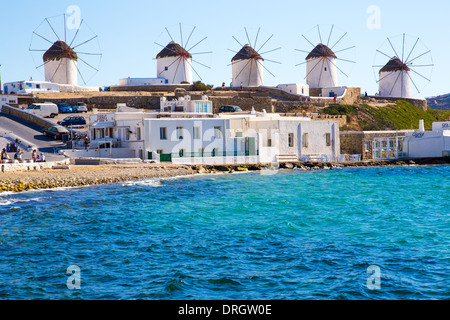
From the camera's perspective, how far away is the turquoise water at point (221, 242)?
11.2 m

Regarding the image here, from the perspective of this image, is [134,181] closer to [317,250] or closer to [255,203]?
[255,203]

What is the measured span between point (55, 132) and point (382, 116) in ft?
127

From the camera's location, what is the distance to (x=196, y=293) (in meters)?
10.9

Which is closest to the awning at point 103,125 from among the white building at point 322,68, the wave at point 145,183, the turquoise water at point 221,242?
the wave at point 145,183

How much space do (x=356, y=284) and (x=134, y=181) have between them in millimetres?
19242

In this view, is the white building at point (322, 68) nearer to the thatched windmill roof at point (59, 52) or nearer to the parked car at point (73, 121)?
the thatched windmill roof at point (59, 52)

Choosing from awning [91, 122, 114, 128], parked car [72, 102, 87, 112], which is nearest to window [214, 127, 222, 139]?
awning [91, 122, 114, 128]

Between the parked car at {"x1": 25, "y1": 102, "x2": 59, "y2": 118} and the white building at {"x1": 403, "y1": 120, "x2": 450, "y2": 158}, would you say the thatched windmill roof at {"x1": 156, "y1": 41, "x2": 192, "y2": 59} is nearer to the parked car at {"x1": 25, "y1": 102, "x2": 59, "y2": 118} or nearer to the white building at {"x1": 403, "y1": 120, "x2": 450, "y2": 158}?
the parked car at {"x1": 25, "y1": 102, "x2": 59, "y2": 118}

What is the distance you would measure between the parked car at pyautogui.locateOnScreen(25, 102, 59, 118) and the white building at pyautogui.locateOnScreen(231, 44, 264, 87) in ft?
93.8

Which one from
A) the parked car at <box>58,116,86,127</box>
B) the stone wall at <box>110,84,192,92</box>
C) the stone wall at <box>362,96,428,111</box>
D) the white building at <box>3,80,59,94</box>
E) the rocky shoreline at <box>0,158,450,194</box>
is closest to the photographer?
the rocky shoreline at <box>0,158,450,194</box>

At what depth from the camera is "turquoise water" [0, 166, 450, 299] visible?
11188 millimetres
